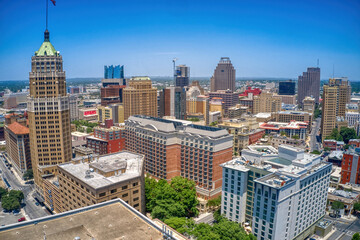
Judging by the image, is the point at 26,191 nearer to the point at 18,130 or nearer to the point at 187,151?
the point at 18,130

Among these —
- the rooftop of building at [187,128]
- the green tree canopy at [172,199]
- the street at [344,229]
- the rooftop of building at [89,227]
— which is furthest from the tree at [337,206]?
the rooftop of building at [89,227]

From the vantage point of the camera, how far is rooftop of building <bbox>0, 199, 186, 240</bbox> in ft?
149

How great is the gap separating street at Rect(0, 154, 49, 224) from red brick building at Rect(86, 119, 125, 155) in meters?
33.6

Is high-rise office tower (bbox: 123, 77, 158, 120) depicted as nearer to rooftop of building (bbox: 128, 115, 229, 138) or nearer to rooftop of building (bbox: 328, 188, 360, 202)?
rooftop of building (bbox: 128, 115, 229, 138)

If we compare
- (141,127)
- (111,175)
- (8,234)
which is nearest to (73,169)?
(111,175)

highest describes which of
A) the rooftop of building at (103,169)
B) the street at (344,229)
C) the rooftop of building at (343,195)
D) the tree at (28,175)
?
the rooftop of building at (103,169)

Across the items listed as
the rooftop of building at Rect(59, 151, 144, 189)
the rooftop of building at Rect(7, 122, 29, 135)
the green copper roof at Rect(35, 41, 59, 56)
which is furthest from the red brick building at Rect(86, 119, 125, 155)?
the rooftop of building at Rect(59, 151, 144, 189)

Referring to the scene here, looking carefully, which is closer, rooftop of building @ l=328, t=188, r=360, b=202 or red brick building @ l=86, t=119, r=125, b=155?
rooftop of building @ l=328, t=188, r=360, b=202

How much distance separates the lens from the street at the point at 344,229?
8112 centimetres

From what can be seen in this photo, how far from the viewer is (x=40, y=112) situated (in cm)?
10106

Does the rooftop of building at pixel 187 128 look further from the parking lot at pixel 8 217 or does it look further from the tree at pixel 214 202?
the parking lot at pixel 8 217

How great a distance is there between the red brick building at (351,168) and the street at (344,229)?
2366 cm

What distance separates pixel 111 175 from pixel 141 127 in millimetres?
46647

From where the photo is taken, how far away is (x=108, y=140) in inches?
5221
